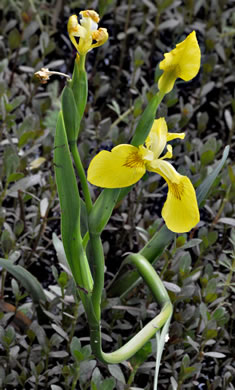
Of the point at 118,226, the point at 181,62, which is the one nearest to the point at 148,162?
the point at 181,62

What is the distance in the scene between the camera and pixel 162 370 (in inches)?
44.4

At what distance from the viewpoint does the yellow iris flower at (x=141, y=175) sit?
74 centimetres

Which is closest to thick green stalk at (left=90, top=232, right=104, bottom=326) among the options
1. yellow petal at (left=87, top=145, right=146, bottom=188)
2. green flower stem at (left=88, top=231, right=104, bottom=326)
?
green flower stem at (left=88, top=231, right=104, bottom=326)

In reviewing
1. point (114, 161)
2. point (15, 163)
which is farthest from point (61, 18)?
point (114, 161)

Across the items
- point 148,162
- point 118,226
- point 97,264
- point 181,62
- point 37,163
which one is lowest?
point 118,226

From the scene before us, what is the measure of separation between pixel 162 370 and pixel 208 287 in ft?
0.63

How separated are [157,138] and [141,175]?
0.09 m

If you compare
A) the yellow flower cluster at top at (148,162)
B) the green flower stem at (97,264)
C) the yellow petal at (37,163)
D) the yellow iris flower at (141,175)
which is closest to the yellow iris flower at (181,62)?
the yellow flower cluster at top at (148,162)

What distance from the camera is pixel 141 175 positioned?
0.76 meters

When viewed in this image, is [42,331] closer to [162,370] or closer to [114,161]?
[162,370]

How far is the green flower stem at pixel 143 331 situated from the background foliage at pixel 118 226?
0.30 ft

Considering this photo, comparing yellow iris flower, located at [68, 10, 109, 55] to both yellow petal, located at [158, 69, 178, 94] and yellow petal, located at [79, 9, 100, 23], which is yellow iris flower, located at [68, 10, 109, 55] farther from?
yellow petal, located at [158, 69, 178, 94]

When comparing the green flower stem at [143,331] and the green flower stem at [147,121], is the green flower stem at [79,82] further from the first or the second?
the green flower stem at [143,331]

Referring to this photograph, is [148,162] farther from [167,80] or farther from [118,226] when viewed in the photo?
[118,226]
